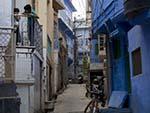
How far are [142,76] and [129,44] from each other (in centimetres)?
239

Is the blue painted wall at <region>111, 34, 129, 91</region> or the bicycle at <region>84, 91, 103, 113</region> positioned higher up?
the blue painted wall at <region>111, 34, 129, 91</region>

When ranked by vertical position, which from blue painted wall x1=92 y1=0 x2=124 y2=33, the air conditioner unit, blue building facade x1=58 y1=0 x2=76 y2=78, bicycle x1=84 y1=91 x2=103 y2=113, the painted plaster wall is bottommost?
bicycle x1=84 y1=91 x2=103 y2=113

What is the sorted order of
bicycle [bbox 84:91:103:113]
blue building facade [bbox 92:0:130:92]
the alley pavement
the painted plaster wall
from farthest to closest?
the alley pavement → bicycle [bbox 84:91:103:113] → blue building facade [bbox 92:0:130:92] → the painted plaster wall

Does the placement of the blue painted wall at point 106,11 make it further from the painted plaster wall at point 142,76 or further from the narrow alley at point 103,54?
the painted plaster wall at point 142,76

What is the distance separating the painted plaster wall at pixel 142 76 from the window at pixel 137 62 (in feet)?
0.50

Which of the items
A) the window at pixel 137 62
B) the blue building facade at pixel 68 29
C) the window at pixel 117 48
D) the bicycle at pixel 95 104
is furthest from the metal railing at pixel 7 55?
the blue building facade at pixel 68 29

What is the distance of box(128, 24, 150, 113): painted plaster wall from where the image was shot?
1105cm

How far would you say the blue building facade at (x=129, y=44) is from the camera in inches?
399

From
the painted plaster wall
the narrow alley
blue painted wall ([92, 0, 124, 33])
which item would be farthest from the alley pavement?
the painted plaster wall

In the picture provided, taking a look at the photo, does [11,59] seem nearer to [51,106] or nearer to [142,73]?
[142,73]

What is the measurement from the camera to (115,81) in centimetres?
1830

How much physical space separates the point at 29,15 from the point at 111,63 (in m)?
6.30

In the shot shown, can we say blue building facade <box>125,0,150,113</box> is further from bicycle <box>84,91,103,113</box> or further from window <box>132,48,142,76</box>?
bicycle <box>84,91,103,113</box>

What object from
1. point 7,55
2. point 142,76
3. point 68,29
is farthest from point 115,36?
point 68,29
